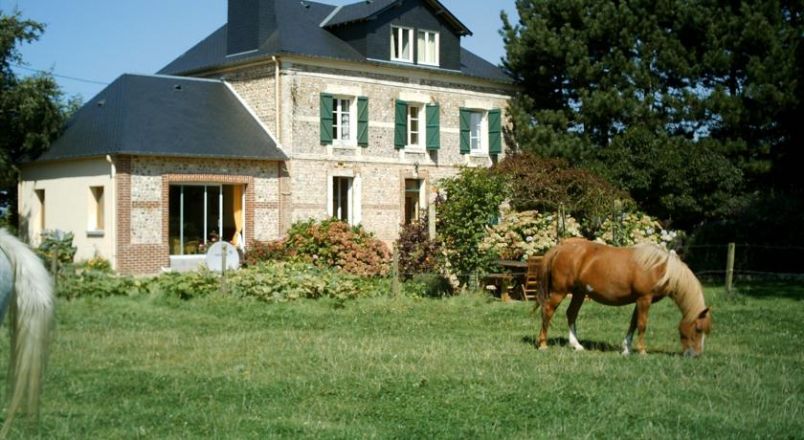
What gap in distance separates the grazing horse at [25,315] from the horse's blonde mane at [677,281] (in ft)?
24.7

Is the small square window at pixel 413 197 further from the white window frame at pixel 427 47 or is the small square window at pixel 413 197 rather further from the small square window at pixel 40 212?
the small square window at pixel 40 212

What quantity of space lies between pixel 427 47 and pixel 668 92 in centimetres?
758

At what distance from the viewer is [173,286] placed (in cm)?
1756

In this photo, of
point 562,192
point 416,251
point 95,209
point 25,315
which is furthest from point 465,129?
point 25,315

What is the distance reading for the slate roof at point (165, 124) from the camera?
968 inches

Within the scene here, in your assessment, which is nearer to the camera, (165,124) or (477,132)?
(165,124)

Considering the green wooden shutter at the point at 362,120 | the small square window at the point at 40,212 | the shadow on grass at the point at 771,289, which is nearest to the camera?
the shadow on grass at the point at 771,289

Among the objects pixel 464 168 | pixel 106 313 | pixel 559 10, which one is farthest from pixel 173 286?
pixel 559 10

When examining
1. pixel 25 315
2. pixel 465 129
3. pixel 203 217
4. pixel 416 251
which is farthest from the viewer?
pixel 465 129

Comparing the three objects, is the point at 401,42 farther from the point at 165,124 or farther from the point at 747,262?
the point at 747,262

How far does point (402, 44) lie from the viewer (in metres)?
30.1

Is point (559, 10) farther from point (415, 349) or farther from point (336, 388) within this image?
point (336, 388)

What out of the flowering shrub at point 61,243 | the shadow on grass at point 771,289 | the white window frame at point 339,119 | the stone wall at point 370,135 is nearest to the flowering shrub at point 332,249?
the stone wall at point 370,135

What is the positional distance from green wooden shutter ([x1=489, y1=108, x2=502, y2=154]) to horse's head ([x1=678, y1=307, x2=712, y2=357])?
69.9 ft
